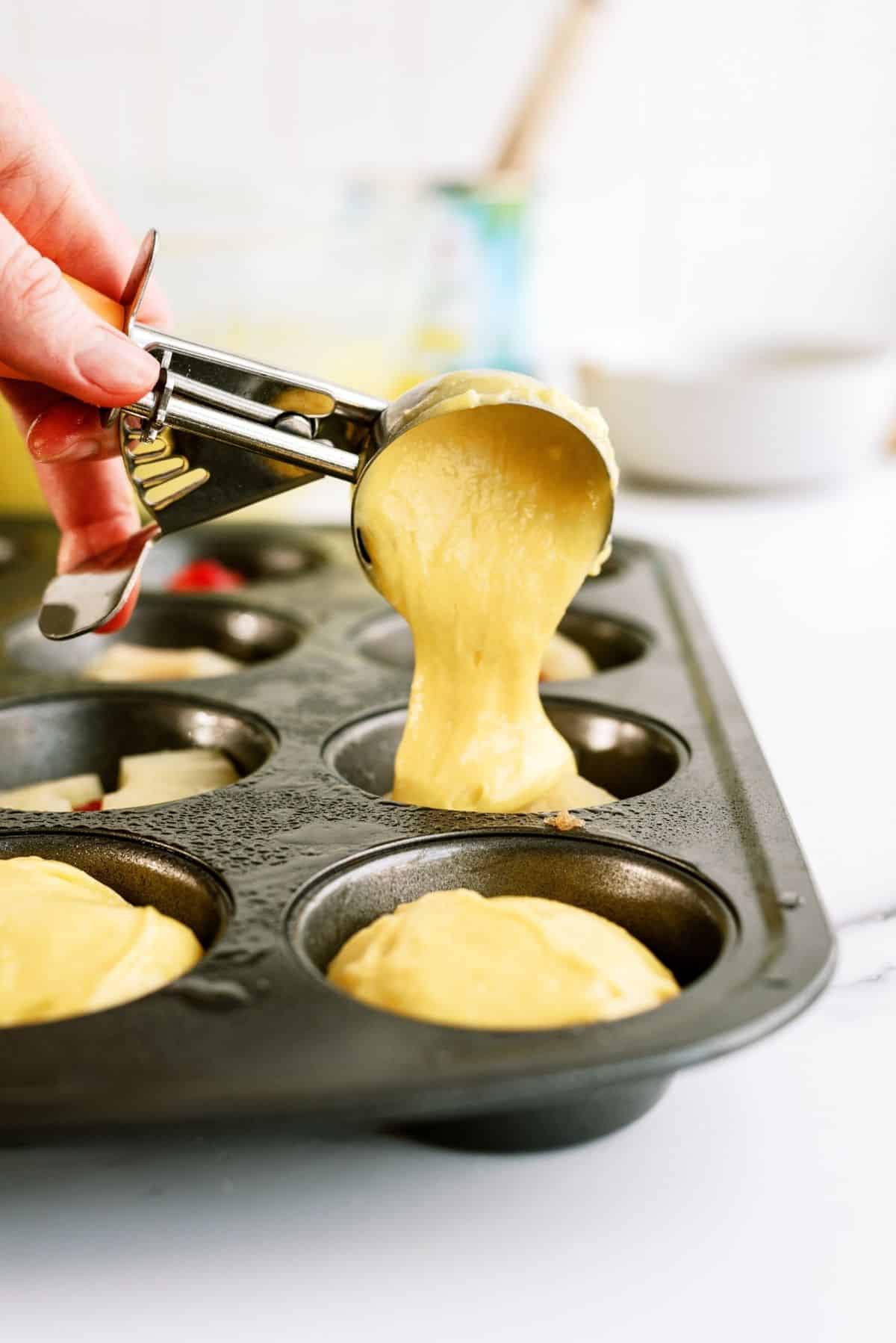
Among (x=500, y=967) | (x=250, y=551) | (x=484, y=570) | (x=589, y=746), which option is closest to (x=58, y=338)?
(x=484, y=570)

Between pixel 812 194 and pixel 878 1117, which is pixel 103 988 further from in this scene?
pixel 812 194

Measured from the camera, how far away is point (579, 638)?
245cm

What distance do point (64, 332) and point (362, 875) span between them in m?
0.63

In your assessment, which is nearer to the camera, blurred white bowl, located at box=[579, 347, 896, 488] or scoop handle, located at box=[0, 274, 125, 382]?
scoop handle, located at box=[0, 274, 125, 382]

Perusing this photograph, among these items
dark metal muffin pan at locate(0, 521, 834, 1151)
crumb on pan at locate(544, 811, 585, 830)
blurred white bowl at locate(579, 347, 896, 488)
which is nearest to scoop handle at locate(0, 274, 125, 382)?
dark metal muffin pan at locate(0, 521, 834, 1151)

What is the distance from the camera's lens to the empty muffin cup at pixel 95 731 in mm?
2002

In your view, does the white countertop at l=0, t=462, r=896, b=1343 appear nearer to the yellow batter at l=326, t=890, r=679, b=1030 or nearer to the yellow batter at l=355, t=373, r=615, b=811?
the yellow batter at l=326, t=890, r=679, b=1030

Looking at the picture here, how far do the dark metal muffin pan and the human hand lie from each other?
28cm

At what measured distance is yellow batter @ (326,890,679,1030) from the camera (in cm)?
120

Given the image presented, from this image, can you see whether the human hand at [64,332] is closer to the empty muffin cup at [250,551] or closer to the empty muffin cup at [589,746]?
the empty muffin cup at [589,746]

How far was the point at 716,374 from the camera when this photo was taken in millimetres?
3879

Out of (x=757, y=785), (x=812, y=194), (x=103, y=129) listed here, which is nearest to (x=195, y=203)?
(x=103, y=129)

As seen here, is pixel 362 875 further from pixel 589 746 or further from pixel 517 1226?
pixel 589 746

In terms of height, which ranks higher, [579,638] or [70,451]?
[70,451]
